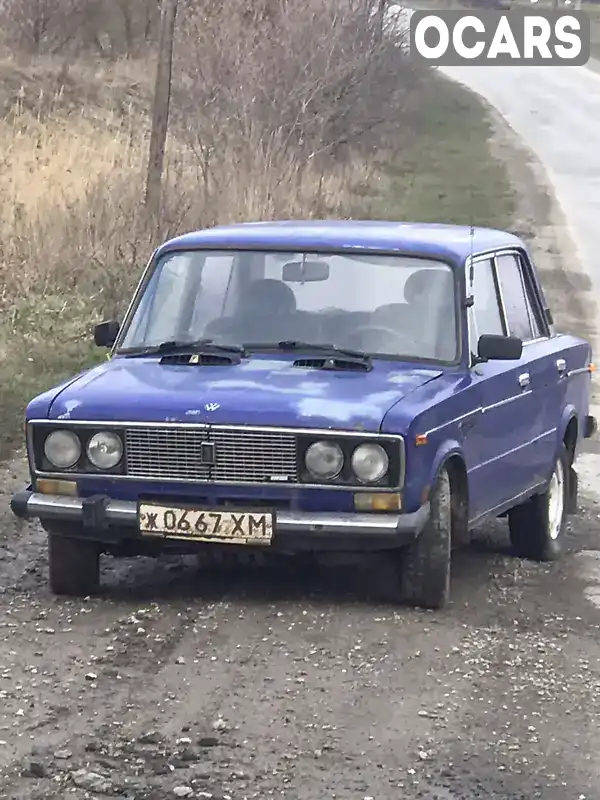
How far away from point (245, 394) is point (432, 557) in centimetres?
100

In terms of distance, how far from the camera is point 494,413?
759cm

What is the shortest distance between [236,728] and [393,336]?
98.5 inches

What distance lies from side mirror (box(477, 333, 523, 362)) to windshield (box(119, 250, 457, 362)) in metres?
0.14

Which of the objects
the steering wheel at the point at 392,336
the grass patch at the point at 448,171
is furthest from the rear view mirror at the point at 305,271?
the grass patch at the point at 448,171

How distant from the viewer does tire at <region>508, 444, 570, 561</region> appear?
8.45m

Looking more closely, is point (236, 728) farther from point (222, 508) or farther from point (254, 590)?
point (254, 590)

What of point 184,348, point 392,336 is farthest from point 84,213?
point 392,336

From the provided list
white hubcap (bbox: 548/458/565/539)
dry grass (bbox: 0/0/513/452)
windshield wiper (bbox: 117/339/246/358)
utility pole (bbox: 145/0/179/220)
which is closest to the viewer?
windshield wiper (bbox: 117/339/246/358)

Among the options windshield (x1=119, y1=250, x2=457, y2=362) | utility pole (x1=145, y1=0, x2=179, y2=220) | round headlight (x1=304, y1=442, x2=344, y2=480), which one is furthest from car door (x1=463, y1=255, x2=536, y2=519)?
utility pole (x1=145, y1=0, x2=179, y2=220)

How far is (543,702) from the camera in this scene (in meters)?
5.85

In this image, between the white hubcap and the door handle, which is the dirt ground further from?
the door handle

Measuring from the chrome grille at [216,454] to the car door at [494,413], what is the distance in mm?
990

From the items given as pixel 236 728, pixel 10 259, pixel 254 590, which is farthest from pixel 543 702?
pixel 10 259

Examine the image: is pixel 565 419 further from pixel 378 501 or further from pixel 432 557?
pixel 378 501
